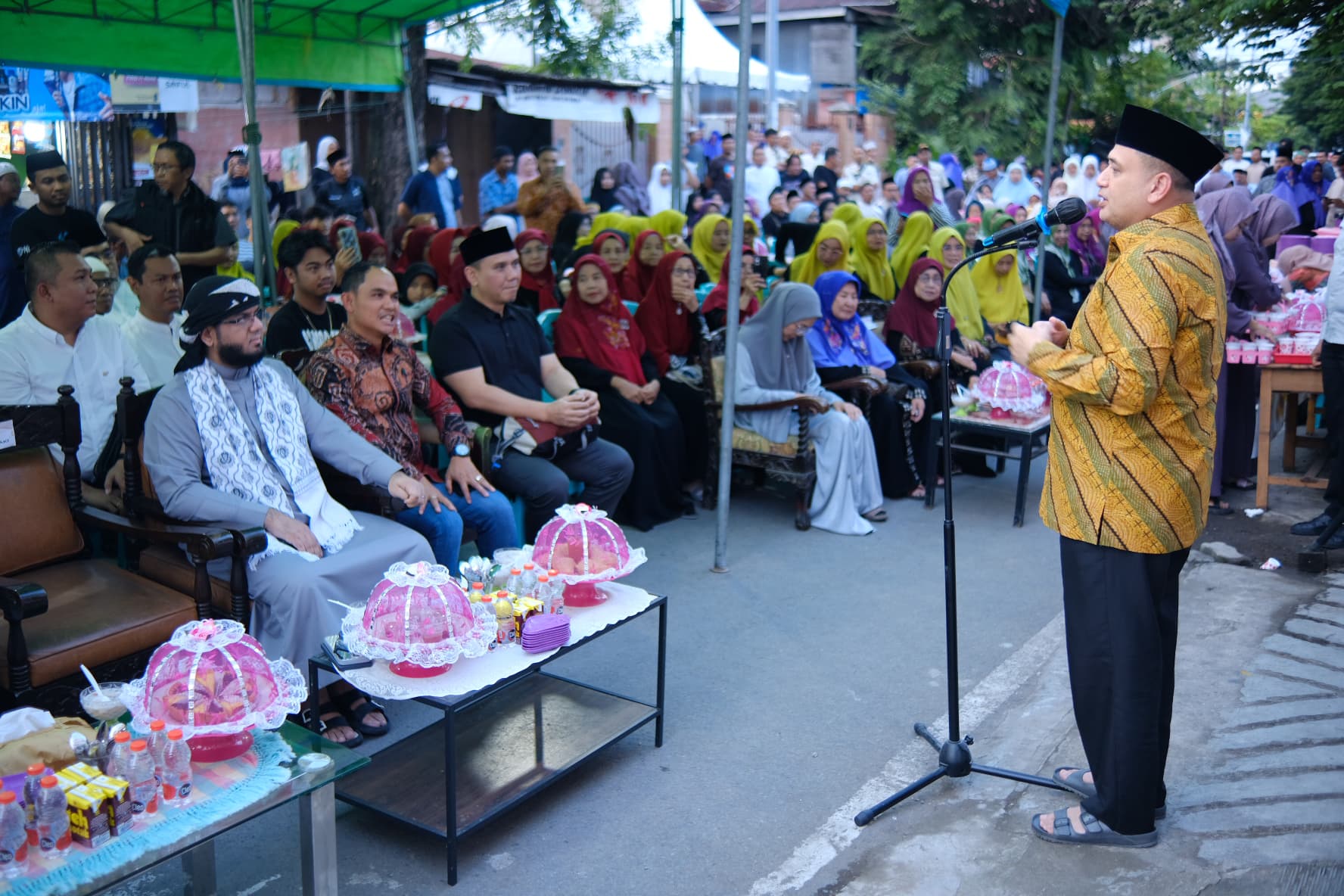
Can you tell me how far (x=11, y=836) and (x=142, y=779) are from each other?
25 centimetres

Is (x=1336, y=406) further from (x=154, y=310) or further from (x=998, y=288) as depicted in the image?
(x=154, y=310)

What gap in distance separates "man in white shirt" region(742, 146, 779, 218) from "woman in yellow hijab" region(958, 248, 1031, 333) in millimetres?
6029

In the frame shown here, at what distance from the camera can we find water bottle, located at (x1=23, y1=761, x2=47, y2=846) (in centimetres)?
211

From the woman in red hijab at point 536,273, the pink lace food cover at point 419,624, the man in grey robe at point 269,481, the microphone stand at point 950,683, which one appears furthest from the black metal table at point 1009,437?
the pink lace food cover at point 419,624

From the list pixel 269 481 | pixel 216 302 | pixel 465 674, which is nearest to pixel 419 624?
pixel 465 674

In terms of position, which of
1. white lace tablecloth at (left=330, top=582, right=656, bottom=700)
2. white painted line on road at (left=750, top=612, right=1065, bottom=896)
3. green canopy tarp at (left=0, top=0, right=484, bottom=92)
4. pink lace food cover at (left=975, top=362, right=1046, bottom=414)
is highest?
green canopy tarp at (left=0, top=0, right=484, bottom=92)

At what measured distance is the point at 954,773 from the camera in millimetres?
3330

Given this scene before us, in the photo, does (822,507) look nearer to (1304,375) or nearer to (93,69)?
(1304,375)

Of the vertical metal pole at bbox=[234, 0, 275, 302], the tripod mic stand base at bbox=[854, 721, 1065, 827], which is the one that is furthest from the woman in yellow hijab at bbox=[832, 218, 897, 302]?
the tripod mic stand base at bbox=[854, 721, 1065, 827]

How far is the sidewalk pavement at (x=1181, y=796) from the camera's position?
9.36ft

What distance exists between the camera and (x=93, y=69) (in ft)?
22.6

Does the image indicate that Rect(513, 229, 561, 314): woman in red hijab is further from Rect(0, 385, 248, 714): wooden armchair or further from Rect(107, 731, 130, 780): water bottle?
Rect(107, 731, 130, 780): water bottle

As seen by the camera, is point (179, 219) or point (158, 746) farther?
point (179, 219)

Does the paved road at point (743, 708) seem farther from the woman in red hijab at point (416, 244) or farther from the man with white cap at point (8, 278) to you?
the man with white cap at point (8, 278)
